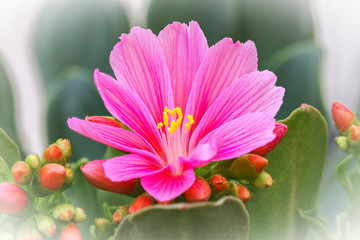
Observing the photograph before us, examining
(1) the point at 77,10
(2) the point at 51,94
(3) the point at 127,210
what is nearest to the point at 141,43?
(3) the point at 127,210

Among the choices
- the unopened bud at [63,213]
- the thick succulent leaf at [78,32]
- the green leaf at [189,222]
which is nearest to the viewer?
the green leaf at [189,222]

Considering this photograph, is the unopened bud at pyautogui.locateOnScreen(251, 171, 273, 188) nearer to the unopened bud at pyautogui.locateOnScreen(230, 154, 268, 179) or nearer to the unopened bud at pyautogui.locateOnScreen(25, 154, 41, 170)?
the unopened bud at pyautogui.locateOnScreen(230, 154, 268, 179)

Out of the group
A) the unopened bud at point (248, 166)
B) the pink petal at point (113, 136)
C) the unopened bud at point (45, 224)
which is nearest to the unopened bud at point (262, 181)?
the unopened bud at point (248, 166)

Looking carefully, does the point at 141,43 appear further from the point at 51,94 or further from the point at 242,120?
the point at 51,94

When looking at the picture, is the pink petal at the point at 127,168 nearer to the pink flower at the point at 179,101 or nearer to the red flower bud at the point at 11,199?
the pink flower at the point at 179,101

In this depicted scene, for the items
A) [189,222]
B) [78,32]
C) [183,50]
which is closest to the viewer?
[189,222]

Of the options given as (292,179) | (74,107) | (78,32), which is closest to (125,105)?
(292,179)

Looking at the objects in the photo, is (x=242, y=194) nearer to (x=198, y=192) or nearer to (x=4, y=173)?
(x=198, y=192)
